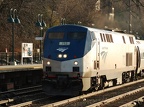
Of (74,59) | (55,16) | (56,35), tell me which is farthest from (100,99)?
(55,16)

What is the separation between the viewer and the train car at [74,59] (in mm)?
16906

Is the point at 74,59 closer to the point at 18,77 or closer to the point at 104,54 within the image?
the point at 104,54

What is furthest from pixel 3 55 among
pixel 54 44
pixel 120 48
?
pixel 54 44

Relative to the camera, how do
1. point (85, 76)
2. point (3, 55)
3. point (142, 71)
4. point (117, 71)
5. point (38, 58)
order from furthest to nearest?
point (38, 58)
point (3, 55)
point (142, 71)
point (117, 71)
point (85, 76)

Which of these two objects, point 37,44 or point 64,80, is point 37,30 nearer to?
point 37,44

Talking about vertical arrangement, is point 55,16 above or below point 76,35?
above

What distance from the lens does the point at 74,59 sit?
16.9m

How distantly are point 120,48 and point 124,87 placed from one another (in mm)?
2368

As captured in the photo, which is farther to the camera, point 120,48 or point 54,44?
point 120,48

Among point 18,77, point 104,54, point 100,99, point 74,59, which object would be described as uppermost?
point 104,54

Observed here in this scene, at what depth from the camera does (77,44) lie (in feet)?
56.9

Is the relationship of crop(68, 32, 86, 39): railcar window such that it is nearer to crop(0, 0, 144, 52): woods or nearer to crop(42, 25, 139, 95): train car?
crop(42, 25, 139, 95): train car

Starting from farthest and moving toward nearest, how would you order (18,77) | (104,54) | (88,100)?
(18,77) < (104,54) < (88,100)

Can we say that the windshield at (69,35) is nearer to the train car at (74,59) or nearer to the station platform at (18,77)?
the train car at (74,59)
